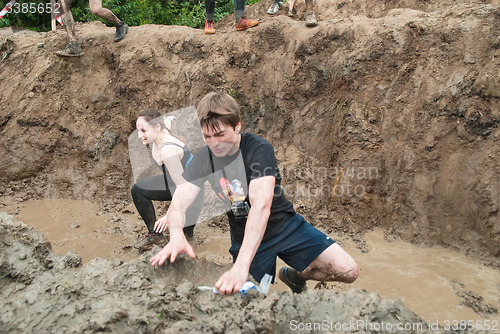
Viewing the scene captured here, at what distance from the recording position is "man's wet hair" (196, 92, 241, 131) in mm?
→ 1991

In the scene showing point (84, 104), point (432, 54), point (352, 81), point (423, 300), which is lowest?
point (423, 300)

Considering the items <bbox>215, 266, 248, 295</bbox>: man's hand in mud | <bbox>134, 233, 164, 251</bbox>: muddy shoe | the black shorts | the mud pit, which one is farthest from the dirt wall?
<bbox>215, 266, 248, 295</bbox>: man's hand in mud

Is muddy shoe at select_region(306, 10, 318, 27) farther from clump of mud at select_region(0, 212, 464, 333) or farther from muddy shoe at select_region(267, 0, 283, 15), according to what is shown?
clump of mud at select_region(0, 212, 464, 333)

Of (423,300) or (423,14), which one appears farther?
(423,14)

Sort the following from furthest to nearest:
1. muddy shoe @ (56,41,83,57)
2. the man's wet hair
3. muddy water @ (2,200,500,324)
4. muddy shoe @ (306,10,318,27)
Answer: muddy shoe @ (56,41,83,57) → muddy shoe @ (306,10,318,27) → muddy water @ (2,200,500,324) → the man's wet hair

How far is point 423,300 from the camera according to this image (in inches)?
112

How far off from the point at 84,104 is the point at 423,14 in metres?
5.05

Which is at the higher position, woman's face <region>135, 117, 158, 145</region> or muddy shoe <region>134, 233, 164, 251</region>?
woman's face <region>135, 117, 158, 145</region>


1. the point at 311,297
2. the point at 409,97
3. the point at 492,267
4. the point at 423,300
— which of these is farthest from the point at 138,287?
the point at 409,97

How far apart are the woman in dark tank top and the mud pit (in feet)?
2.18

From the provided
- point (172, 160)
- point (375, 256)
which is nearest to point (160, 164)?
point (172, 160)

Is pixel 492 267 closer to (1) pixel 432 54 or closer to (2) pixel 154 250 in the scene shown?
(1) pixel 432 54

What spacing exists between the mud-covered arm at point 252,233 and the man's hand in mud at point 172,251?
34 cm

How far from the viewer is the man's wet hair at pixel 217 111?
199cm
